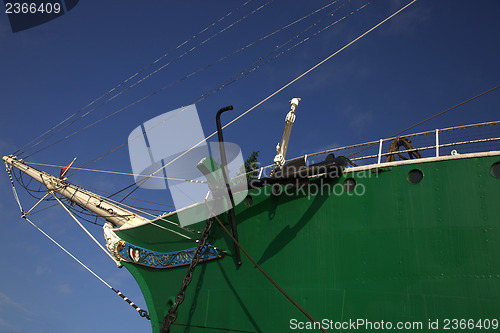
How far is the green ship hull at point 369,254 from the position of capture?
354 inches

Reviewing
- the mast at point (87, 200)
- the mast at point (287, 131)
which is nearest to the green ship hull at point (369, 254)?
the mast at point (287, 131)

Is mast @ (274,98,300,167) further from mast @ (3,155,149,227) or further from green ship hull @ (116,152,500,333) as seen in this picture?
mast @ (3,155,149,227)

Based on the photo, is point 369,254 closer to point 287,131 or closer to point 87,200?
point 287,131

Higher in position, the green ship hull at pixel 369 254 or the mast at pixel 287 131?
the mast at pixel 287 131

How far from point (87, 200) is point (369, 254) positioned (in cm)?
1142

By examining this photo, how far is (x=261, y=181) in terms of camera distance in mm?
11344

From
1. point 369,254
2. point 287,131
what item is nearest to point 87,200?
point 287,131

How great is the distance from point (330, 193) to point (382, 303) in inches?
112

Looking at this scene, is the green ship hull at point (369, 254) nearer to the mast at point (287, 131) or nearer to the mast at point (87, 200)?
the mast at point (287, 131)

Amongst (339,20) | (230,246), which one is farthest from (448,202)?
(339,20)

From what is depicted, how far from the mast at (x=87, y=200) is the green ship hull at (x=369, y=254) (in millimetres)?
4758

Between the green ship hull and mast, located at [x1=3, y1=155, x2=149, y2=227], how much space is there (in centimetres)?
476

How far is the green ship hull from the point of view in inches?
354

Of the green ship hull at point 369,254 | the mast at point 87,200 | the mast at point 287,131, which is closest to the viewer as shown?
the green ship hull at point 369,254
